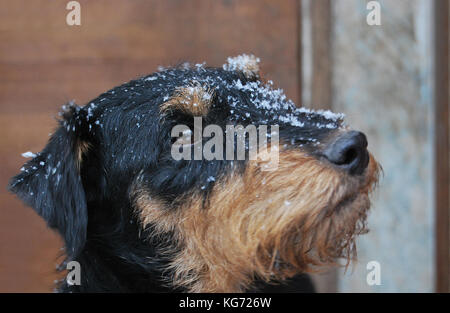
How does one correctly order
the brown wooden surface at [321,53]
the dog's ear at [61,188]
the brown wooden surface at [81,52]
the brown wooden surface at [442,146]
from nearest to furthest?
the dog's ear at [61,188], the brown wooden surface at [81,52], the brown wooden surface at [321,53], the brown wooden surface at [442,146]

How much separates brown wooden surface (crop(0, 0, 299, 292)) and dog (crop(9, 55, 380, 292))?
35.5 inches

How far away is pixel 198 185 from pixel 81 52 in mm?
1516

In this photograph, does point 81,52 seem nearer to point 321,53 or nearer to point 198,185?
point 198,185

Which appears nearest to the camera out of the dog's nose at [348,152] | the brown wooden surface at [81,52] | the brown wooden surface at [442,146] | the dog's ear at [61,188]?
the dog's nose at [348,152]

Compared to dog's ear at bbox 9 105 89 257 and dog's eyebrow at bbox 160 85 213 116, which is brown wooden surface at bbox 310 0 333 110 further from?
dog's ear at bbox 9 105 89 257

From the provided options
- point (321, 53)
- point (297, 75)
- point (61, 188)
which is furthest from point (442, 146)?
point (61, 188)

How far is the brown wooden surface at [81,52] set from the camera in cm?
274

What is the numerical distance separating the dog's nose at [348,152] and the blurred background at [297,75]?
4.83 ft

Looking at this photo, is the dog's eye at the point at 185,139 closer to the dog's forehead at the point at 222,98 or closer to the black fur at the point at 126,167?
the black fur at the point at 126,167

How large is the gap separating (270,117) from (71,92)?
1.64m

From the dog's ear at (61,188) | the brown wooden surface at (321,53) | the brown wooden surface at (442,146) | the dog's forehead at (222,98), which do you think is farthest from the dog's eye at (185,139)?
the brown wooden surface at (442,146)

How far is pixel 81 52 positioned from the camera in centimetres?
285

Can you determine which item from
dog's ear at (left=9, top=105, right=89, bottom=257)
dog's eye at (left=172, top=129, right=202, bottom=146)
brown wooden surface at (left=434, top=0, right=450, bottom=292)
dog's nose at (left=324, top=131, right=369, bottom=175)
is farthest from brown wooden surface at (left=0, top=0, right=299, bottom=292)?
dog's nose at (left=324, top=131, right=369, bottom=175)

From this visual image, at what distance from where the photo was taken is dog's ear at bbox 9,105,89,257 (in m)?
1.82
